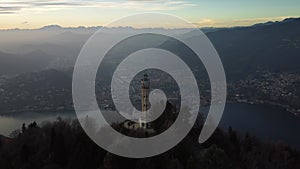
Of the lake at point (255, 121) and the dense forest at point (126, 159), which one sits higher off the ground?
the dense forest at point (126, 159)

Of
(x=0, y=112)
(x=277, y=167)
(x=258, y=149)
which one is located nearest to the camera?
(x=277, y=167)

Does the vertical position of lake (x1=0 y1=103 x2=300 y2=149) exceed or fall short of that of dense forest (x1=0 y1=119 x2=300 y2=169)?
it falls short

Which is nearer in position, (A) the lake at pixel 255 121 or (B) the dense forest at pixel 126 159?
(B) the dense forest at pixel 126 159

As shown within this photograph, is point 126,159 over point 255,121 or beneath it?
over

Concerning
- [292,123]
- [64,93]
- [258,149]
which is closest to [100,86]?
[64,93]

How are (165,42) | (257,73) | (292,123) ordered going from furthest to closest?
1. (165,42)
2. (257,73)
3. (292,123)

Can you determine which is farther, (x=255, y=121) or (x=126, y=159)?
(x=255, y=121)

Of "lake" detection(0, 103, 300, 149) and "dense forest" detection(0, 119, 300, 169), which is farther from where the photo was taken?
"lake" detection(0, 103, 300, 149)

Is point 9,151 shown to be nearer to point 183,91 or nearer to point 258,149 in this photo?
point 258,149
